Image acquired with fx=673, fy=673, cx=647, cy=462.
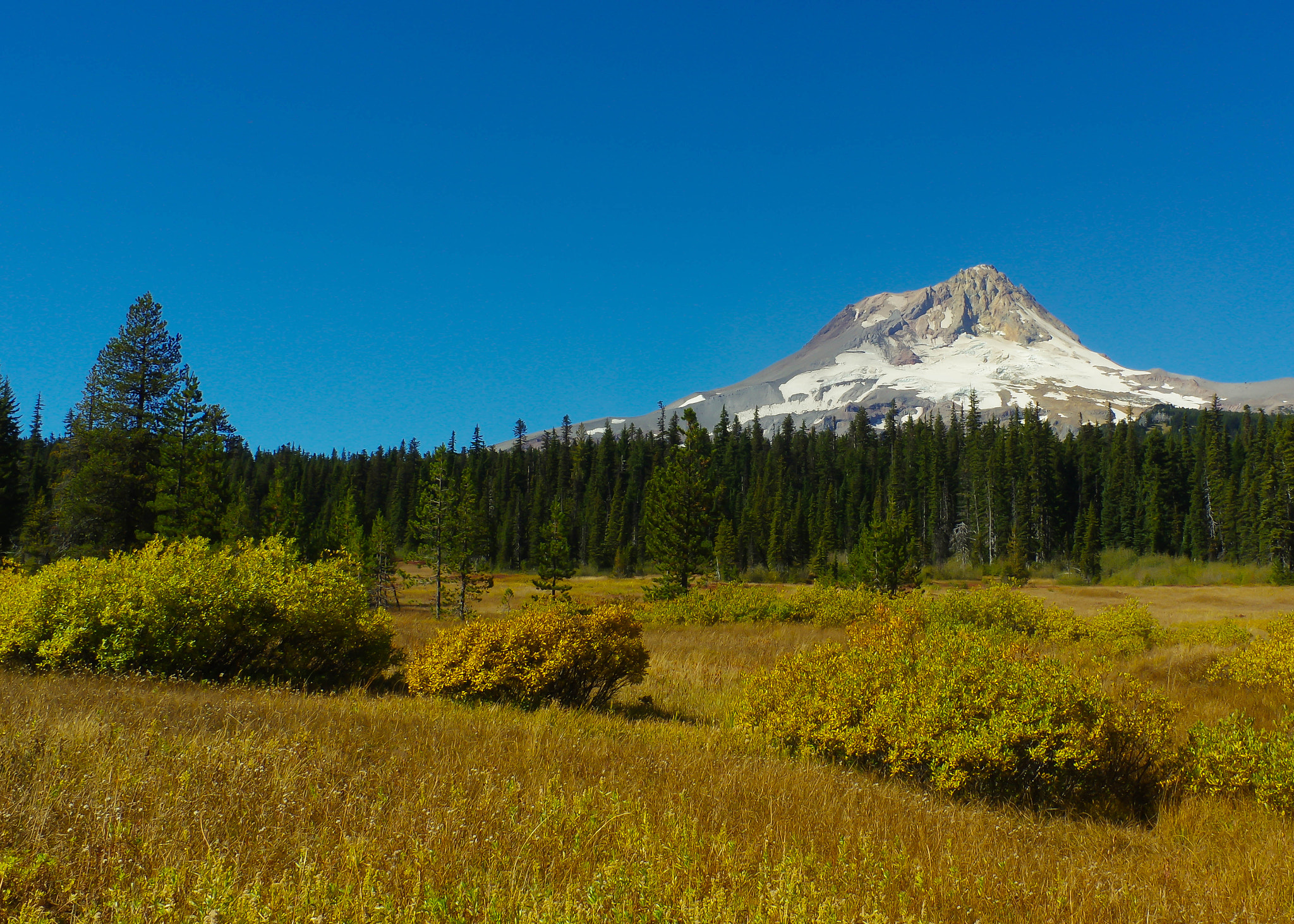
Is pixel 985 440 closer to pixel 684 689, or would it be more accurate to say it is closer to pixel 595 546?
pixel 595 546

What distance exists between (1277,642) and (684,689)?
8.81m

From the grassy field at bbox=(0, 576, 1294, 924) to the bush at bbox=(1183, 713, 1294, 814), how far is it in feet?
0.63

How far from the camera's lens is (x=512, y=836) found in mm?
3967

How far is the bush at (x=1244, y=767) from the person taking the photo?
571 cm

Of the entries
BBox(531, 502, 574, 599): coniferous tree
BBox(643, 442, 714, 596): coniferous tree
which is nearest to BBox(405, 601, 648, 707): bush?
BBox(643, 442, 714, 596): coniferous tree

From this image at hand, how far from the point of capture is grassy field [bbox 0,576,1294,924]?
3.10m

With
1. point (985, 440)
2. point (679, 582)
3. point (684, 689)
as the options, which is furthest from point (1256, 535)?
point (684, 689)

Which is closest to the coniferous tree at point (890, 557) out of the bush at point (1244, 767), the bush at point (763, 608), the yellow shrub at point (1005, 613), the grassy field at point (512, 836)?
the bush at point (763, 608)

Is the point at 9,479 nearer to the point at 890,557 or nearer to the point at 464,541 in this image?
the point at 464,541

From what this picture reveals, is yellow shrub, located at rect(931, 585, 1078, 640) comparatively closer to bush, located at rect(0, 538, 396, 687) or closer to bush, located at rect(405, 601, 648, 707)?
bush, located at rect(405, 601, 648, 707)

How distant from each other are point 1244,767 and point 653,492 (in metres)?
31.1

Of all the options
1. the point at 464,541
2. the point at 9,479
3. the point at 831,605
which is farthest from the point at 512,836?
the point at 9,479

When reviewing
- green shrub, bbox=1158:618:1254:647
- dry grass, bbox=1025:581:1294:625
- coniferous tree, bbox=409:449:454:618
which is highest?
coniferous tree, bbox=409:449:454:618

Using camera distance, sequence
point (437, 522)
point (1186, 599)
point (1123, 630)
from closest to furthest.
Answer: point (1123, 630) → point (437, 522) → point (1186, 599)
